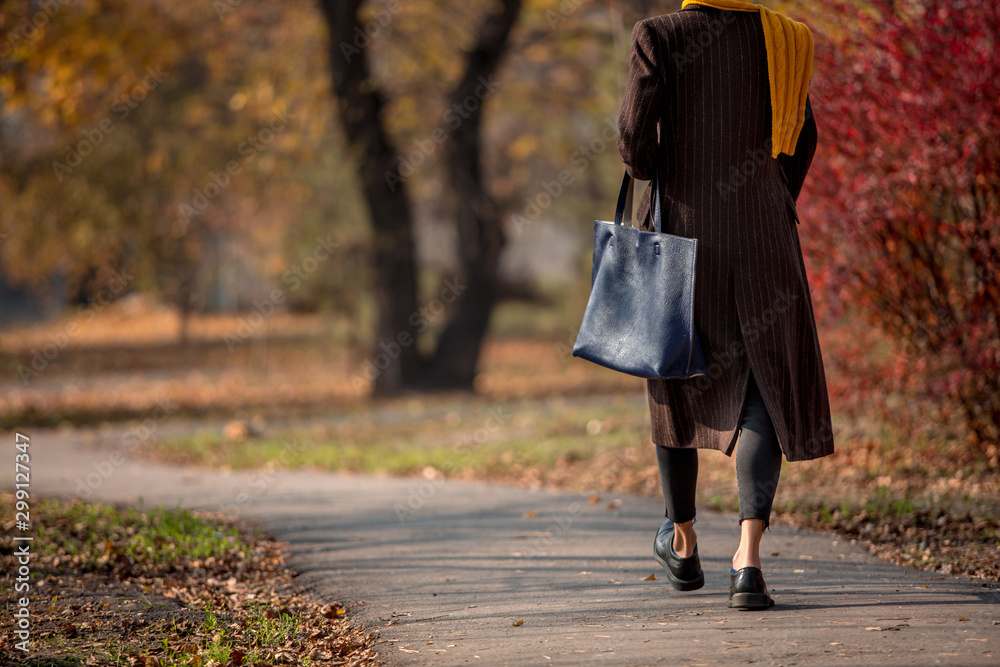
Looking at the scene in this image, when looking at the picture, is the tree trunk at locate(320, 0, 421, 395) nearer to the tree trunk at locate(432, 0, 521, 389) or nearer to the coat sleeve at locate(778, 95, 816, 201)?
the tree trunk at locate(432, 0, 521, 389)

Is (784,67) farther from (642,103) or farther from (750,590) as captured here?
(750,590)

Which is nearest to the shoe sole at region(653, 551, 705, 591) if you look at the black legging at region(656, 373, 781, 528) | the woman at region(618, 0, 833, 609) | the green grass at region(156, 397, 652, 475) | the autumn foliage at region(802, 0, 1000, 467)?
the woman at region(618, 0, 833, 609)

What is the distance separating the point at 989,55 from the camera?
4.64 m

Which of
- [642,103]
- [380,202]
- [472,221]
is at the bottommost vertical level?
[642,103]

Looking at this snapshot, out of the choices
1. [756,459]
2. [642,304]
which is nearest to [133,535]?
[642,304]

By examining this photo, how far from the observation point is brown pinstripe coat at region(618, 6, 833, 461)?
311cm

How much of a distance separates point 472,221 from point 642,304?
999 cm

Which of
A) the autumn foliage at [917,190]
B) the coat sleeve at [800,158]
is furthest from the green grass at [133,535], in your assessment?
the autumn foliage at [917,190]

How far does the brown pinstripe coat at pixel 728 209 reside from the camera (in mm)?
3109

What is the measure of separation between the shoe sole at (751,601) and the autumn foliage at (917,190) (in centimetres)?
251

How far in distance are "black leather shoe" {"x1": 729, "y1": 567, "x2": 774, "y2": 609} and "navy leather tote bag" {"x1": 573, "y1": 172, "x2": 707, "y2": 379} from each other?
68cm

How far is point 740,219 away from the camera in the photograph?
3.14 meters

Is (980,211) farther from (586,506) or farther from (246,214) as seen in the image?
(246,214)

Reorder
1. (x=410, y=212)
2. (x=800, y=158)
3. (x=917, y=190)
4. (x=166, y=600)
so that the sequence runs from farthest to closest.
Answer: (x=410, y=212) → (x=917, y=190) → (x=166, y=600) → (x=800, y=158)
